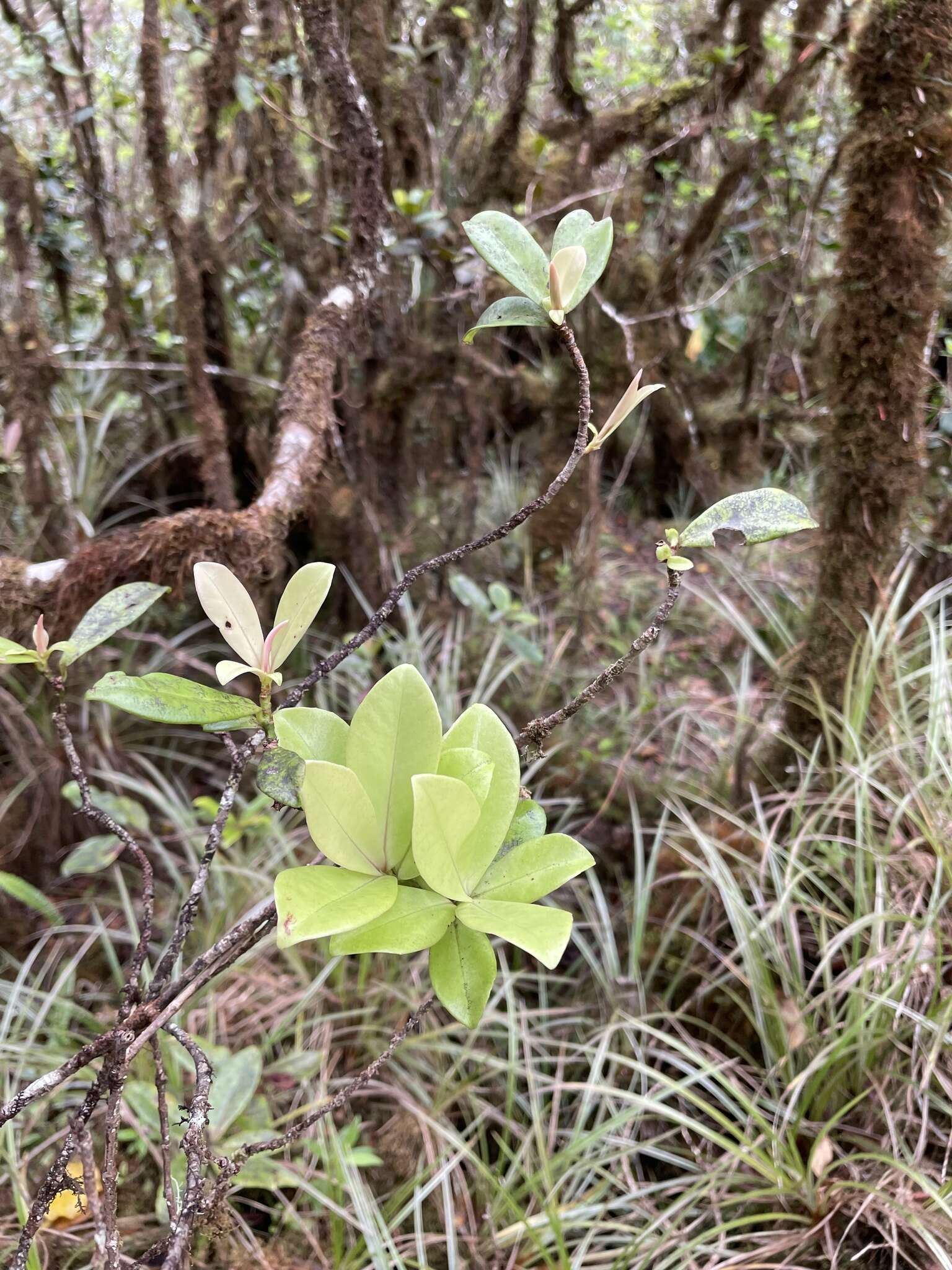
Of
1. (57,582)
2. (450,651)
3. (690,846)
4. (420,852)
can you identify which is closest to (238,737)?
(450,651)

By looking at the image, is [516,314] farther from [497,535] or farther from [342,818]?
[342,818]

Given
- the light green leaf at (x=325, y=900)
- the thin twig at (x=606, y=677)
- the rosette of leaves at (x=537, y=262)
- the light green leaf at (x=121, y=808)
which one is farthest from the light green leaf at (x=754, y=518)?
the light green leaf at (x=121, y=808)

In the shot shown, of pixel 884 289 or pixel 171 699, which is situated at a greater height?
pixel 884 289

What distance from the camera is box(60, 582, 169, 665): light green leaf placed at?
452mm

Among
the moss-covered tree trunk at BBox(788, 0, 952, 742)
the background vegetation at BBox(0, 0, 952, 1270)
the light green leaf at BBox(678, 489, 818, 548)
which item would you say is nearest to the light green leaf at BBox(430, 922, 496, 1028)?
the light green leaf at BBox(678, 489, 818, 548)

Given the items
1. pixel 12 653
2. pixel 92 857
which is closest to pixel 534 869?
pixel 12 653

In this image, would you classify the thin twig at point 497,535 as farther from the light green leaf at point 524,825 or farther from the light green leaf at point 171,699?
the light green leaf at point 524,825

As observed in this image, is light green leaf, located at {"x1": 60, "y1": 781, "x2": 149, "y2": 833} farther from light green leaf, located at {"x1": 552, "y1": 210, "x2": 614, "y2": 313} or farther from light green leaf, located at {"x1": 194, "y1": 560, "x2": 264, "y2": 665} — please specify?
light green leaf, located at {"x1": 552, "y1": 210, "x2": 614, "y2": 313}

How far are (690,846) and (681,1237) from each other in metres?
0.65

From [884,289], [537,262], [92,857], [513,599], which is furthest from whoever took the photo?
[513,599]

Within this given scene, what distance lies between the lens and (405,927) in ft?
1.21

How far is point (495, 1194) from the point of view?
1.01 metres

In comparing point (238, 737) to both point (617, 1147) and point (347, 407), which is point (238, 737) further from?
point (617, 1147)

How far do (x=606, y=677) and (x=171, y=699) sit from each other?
0.85ft
